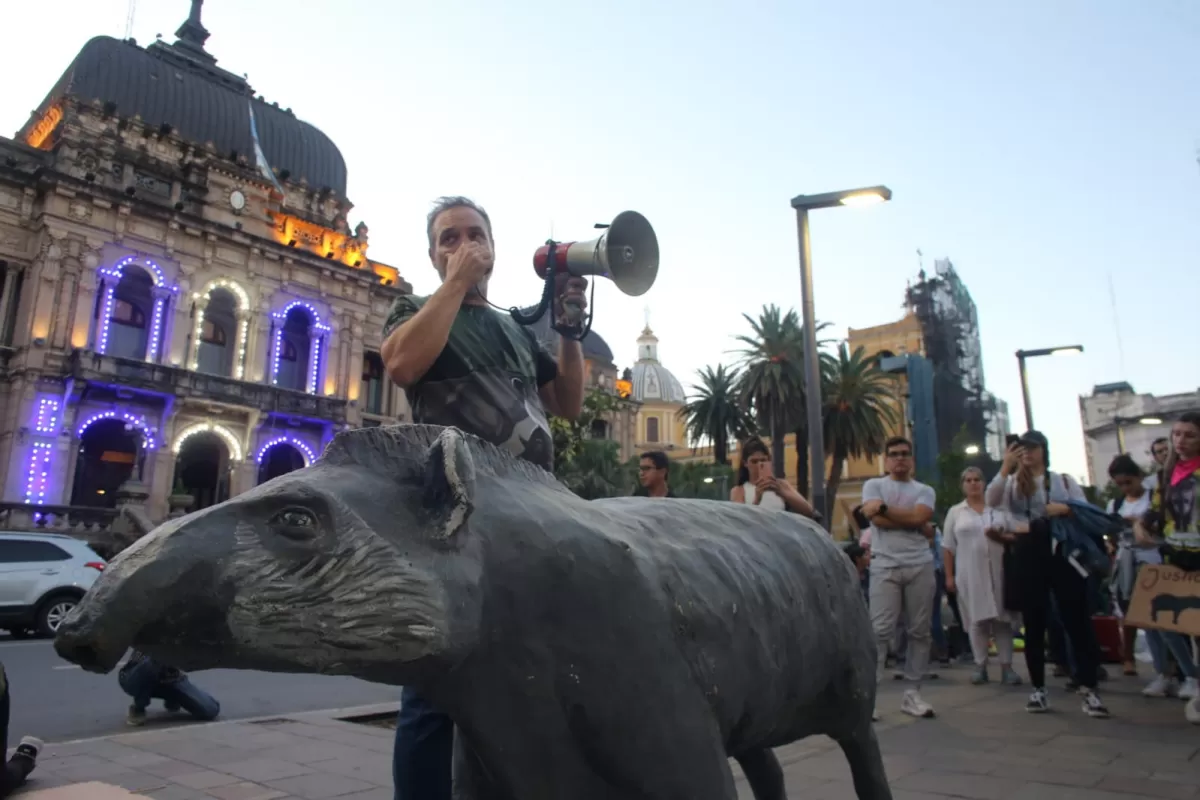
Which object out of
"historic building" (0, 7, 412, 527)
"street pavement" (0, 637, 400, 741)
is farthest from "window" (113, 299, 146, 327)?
"street pavement" (0, 637, 400, 741)

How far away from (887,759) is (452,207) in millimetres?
3793

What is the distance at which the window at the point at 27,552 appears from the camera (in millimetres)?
11398

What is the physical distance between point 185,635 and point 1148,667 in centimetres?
1009

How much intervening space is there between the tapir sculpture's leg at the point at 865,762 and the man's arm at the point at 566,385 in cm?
125

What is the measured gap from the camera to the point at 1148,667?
28.2 ft

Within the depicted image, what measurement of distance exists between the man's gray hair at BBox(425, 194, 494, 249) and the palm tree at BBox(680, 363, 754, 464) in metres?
35.6

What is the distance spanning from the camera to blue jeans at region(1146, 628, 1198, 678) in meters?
5.69

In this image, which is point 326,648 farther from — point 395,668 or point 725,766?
point 725,766

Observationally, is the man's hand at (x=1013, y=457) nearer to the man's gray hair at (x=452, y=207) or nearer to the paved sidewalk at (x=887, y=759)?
the paved sidewalk at (x=887, y=759)

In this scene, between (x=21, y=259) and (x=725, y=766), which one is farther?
(x=21, y=259)

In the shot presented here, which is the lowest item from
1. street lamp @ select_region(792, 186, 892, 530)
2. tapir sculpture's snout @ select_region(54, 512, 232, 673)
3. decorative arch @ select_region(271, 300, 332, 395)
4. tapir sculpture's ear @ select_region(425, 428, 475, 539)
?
tapir sculpture's snout @ select_region(54, 512, 232, 673)

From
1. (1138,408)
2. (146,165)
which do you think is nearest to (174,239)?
(146,165)

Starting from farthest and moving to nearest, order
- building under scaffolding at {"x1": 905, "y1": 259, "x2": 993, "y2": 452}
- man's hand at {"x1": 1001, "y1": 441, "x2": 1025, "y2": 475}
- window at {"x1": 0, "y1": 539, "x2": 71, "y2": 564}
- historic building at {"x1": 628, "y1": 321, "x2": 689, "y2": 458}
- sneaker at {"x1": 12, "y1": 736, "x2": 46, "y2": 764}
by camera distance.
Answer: historic building at {"x1": 628, "y1": 321, "x2": 689, "y2": 458}
building under scaffolding at {"x1": 905, "y1": 259, "x2": 993, "y2": 452}
window at {"x1": 0, "y1": 539, "x2": 71, "y2": 564}
man's hand at {"x1": 1001, "y1": 441, "x2": 1025, "y2": 475}
sneaker at {"x1": 12, "y1": 736, "x2": 46, "y2": 764}

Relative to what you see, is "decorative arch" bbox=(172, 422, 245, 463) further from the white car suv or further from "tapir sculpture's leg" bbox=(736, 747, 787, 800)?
"tapir sculpture's leg" bbox=(736, 747, 787, 800)
